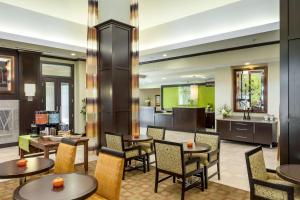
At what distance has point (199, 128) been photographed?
9.93 m

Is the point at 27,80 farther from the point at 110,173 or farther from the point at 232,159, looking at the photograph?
the point at 232,159

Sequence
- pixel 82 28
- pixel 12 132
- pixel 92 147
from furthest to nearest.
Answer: pixel 12 132 → pixel 82 28 → pixel 92 147

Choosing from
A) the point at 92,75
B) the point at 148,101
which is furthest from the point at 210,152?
the point at 148,101

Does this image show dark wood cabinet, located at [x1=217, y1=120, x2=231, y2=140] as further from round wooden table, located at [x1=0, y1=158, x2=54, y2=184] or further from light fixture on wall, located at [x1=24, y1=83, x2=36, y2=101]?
A: light fixture on wall, located at [x1=24, y1=83, x2=36, y2=101]

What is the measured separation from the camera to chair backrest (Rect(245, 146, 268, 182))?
2399 millimetres

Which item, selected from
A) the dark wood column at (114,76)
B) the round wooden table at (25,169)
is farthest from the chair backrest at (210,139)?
the round wooden table at (25,169)

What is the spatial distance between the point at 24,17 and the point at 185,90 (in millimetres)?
11282

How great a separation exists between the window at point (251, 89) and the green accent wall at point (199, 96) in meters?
5.74

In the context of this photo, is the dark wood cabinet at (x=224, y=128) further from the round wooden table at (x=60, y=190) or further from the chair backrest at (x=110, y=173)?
the round wooden table at (x=60, y=190)

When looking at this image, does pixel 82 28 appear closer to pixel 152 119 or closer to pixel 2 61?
pixel 2 61

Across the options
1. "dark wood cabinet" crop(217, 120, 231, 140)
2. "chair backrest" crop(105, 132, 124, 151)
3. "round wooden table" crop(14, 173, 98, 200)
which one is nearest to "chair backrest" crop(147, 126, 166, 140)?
"chair backrest" crop(105, 132, 124, 151)

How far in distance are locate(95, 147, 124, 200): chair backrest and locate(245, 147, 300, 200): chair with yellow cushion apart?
4.57ft

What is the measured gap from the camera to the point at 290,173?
2352mm

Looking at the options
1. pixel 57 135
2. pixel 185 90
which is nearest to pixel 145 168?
pixel 57 135
